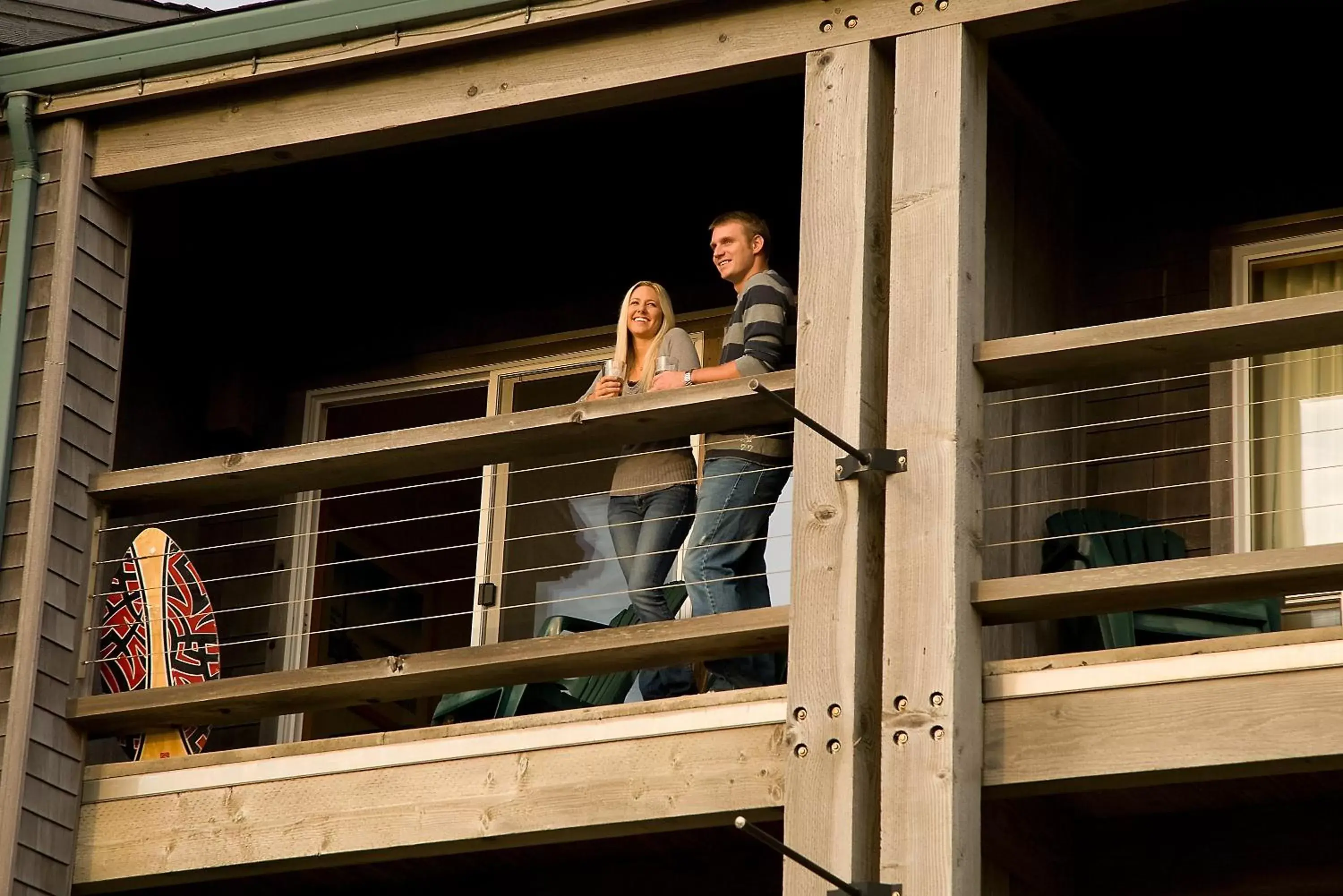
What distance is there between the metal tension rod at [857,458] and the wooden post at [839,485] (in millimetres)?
47

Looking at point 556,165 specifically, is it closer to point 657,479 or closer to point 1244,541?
point 657,479

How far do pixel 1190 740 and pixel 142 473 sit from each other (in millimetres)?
3803

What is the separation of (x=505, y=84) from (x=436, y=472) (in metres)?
1.37

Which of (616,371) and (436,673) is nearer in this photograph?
(436,673)

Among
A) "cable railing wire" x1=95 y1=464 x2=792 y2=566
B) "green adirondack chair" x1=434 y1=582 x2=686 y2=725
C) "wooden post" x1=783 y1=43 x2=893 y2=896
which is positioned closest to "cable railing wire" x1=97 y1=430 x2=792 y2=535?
"cable railing wire" x1=95 y1=464 x2=792 y2=566

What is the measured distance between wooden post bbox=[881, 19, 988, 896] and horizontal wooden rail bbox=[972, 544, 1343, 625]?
0.15 metres

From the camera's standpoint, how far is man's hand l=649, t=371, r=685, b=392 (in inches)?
310

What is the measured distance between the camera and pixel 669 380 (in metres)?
7.89

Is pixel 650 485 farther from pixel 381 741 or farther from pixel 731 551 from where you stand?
pixel 381 741

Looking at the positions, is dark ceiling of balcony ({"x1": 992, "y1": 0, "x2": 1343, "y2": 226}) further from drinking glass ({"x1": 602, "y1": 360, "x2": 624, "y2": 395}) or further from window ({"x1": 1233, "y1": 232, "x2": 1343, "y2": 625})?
drinking glass ({"x1": 602, "y1": 360, "x2": 624, "y2": 395})

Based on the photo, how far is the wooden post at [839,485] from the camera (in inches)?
263

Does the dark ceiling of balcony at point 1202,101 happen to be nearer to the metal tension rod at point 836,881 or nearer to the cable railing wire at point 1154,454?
the cable railing wire at point 1154,454

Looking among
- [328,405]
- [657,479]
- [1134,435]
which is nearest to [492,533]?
[328,405]

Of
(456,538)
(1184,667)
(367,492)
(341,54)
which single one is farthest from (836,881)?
(456,538)
